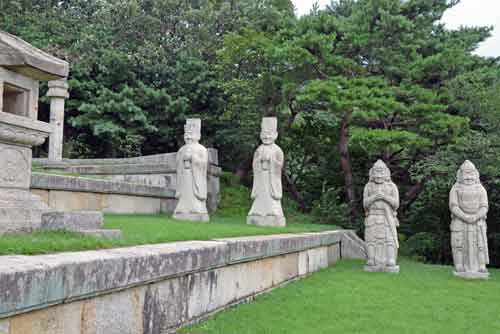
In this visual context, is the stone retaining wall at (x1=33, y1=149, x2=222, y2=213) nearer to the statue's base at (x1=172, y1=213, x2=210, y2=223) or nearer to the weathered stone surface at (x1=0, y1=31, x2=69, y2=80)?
the statue's base at (x1=172, y1=213, x2=210, y2=223)

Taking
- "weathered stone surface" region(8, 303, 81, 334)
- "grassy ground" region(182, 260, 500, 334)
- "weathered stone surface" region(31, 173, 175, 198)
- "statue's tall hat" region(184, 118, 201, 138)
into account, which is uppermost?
"statue's tall hat" region(184, 118, 201, 138)

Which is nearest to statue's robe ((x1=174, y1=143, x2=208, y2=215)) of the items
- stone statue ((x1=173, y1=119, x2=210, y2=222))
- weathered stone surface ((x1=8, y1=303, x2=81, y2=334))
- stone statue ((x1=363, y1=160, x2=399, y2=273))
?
stone statue ((x1=173, y1=119, x2=210, y2=222))

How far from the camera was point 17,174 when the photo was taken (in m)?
4.50

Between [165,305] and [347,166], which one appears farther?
[347,166]

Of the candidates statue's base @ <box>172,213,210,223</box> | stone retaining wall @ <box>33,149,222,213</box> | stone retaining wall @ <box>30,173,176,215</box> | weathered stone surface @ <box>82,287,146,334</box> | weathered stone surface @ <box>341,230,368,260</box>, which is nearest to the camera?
weathered stone surface @ <box>82,287,146,334</box>

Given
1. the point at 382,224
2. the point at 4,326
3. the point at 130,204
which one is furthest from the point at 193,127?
the point at 4,326

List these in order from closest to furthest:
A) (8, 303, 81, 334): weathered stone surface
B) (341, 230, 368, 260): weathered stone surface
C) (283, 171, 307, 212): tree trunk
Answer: (8, 303, 81, 334): weathered stone surface → (341, 230, 368, 260): weathered stone surface → (283, 171, 307, 212): tree trunk

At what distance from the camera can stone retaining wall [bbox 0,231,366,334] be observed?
2768mm

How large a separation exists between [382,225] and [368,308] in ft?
13.0

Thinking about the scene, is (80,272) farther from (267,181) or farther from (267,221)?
(267,181)

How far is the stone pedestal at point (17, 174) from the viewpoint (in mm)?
4238

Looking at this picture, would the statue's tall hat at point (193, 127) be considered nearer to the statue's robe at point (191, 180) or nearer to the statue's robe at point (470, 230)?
the statue's robe at point (191, 180)

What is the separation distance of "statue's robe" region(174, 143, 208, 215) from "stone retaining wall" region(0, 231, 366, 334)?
417cm

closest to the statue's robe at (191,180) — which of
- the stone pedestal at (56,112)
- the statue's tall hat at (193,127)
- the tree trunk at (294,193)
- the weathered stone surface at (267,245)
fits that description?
the statue's tall hat at (193,127)
